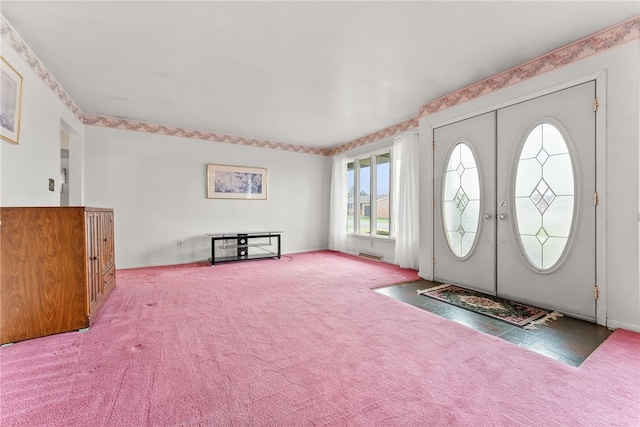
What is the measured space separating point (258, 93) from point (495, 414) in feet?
12.9

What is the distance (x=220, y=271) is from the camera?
181 inches

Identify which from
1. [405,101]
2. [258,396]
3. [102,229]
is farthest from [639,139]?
[102,229]

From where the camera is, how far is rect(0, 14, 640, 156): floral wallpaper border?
2.36m

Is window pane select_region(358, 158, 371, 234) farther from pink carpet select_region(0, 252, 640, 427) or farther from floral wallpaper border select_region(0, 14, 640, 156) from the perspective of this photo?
pink carpet select_region(0, 252, 640, 427)

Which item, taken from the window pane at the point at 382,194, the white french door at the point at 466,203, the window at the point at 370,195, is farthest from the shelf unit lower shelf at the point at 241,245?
the white french door at the point at 466,203

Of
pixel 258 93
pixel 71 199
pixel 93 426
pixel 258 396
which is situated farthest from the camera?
pixel 71 199

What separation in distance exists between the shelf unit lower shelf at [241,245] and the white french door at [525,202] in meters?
3.47

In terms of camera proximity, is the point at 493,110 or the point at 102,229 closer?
the point at 102,229

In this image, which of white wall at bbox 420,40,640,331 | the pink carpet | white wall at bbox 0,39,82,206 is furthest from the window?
white wall at bbox 0,39,82,206

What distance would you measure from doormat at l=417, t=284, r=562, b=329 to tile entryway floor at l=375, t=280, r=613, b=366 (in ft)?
0.29

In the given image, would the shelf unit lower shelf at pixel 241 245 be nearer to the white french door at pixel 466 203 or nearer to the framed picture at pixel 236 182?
the framed picture at pixel 236 182

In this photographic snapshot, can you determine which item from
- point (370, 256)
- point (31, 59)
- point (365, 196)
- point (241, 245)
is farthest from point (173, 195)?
Result: point (370, 256)

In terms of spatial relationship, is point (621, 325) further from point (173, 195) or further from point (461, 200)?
point (173, 195)

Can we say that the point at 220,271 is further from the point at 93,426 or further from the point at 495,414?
the point at 495,414
